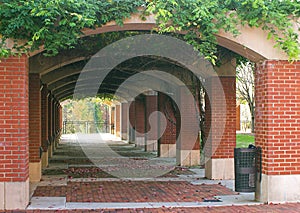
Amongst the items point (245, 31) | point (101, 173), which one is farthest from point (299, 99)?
point (101, 173)

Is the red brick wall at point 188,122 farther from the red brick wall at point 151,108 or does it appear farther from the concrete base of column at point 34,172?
the red brick wall at point 151,108

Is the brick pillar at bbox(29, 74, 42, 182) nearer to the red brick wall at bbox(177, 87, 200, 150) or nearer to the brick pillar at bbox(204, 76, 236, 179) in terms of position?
the brick pillar at bbox(204, 76, 236, 179)

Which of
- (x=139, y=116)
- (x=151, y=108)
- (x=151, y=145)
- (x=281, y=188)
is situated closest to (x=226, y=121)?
(x=281, y=188)

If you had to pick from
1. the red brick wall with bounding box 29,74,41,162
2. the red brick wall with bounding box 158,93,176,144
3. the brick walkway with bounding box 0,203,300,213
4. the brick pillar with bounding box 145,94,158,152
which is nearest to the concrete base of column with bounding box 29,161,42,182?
the red brick wall with bounding box 29,74,41,162

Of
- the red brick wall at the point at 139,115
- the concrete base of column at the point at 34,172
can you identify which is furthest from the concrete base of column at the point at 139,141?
the concrete base of column at the point at 34,172

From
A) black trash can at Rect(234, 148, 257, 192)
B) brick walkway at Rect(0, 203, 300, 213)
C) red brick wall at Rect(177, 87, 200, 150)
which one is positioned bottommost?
brick walkway at Rect(0, 203, 300, 213)

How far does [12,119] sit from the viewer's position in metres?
8.91

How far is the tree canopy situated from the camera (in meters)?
8.44

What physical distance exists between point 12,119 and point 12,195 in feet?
4.42

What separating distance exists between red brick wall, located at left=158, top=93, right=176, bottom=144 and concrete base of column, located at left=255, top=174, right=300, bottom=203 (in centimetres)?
992

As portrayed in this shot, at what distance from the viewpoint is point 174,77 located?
16250 millimetres

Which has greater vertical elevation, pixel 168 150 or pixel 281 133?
pixel 281 133

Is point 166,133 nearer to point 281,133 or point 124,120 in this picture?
point 281,133

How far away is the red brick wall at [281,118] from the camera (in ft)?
30.9
